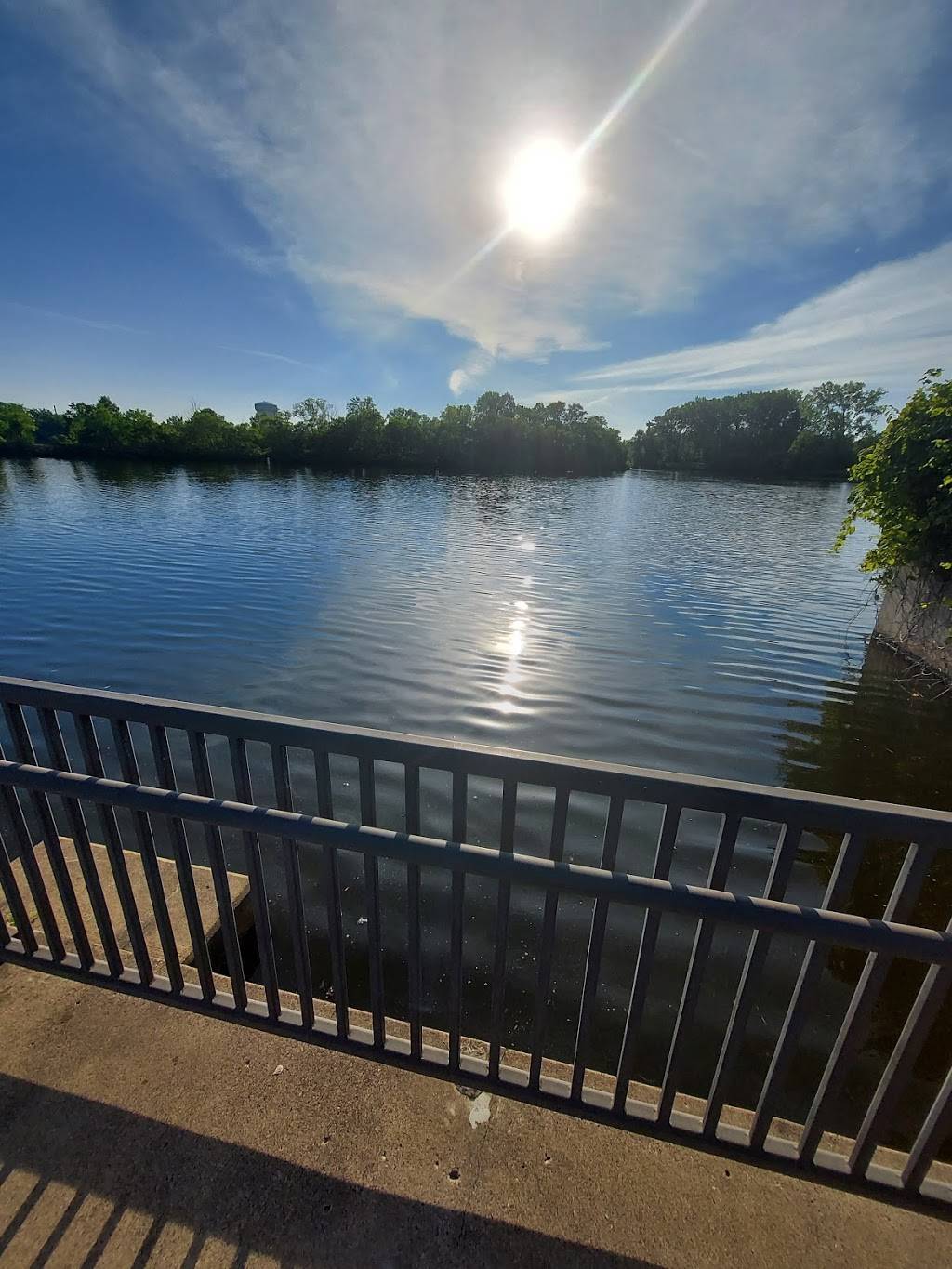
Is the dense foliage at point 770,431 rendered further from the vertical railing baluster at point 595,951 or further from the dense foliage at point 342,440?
the vertical railing baluster at point 595,951

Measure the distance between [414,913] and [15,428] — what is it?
4716 inches

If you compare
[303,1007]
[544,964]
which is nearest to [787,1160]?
[544,964]

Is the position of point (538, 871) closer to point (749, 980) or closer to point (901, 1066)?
point (749, 980)

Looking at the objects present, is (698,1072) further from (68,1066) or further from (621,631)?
(621,631)

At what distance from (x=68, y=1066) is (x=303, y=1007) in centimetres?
110

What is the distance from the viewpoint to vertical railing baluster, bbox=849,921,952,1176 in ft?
4.99

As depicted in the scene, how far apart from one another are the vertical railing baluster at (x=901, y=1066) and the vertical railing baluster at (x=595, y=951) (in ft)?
2.74

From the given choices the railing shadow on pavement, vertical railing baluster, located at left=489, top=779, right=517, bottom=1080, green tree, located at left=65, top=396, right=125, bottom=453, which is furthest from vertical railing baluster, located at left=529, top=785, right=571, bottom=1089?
green tree, located at left=65, top=396, right=125, bottom=453

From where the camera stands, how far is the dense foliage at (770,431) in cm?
10306

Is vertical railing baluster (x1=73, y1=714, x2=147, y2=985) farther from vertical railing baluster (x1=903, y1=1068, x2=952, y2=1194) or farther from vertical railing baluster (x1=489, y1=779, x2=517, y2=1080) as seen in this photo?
vertical railing baluster (x1=903, y1=1068, x2=952, y2=1194)

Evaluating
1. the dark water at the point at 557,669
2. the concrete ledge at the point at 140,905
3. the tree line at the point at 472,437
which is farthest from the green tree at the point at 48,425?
the concrete ledge at the point at 140,905

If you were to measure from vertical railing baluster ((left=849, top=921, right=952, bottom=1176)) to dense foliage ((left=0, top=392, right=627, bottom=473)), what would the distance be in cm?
9219

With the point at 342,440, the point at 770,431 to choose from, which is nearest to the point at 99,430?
the point at 342,440

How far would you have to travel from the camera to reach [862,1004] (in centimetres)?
165
